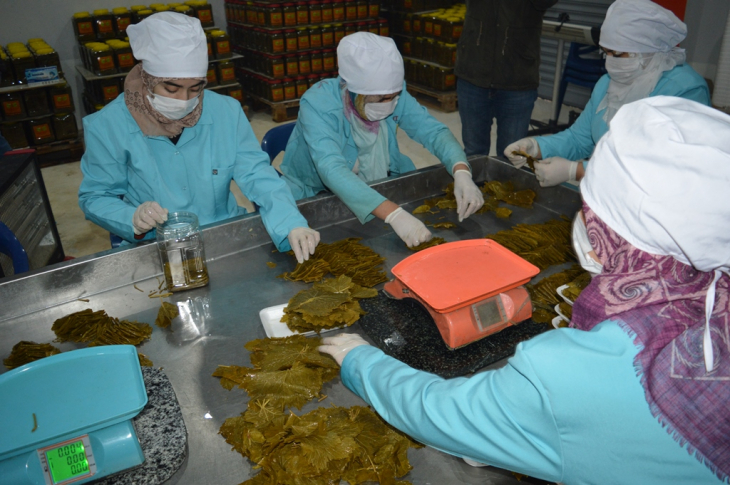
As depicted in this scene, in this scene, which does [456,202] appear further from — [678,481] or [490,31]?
[490,31]

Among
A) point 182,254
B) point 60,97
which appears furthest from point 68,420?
point 60,97

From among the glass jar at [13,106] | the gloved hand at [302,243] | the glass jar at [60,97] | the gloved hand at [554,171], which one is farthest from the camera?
the glass jar at [60,97]

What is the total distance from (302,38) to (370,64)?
181 inches

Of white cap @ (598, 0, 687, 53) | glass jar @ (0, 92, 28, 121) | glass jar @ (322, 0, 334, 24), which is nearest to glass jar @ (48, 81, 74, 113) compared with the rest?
glass jar @ (0, 92, 28, 121)

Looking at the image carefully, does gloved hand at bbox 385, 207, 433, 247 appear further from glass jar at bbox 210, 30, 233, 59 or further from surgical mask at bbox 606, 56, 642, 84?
glass jar at bbox 210, 30, 233, 59

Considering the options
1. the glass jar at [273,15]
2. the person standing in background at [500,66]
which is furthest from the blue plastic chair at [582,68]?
the glass jar at [273,15]

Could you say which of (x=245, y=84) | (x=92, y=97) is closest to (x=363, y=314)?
(x=92, y=97)

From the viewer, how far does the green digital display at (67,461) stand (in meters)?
1.10

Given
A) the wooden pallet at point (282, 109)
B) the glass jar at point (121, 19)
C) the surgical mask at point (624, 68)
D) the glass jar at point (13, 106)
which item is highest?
the glass jar at point (121, 19)

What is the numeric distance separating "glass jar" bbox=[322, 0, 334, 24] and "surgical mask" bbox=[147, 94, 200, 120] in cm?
504

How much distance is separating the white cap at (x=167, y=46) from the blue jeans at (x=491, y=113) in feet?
7.30

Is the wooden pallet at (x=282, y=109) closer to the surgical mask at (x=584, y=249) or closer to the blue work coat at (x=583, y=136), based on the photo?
the blue work coat at (x=583, y=136)

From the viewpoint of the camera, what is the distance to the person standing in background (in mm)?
3680

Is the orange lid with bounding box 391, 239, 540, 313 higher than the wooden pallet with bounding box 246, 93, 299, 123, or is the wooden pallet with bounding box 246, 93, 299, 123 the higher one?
the orange lid with bounding box 391, 239, 540, 313
